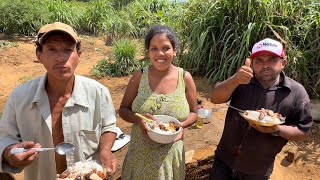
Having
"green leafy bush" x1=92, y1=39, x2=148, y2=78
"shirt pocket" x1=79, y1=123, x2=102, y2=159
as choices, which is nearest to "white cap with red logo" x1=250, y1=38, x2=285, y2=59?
"shirt pocket" x1=79, y1=123, x2=102, y2=159

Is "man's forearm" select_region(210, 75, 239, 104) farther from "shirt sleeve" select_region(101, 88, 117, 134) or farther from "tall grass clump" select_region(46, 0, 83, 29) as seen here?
"tall grass clump" select_region(46, 0, 83, 29)

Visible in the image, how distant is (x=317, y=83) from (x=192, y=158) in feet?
9.35

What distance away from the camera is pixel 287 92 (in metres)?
1.88

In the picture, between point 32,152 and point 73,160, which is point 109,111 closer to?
point 73,160

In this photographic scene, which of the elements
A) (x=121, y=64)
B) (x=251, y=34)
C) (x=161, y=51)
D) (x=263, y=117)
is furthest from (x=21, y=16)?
(x=263, y=117)

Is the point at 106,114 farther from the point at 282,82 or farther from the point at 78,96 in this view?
the point at 282,82

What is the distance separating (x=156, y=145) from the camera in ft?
6.59

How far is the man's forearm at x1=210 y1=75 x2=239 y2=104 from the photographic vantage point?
1.88 metres

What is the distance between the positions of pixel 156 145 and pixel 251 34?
143 inches

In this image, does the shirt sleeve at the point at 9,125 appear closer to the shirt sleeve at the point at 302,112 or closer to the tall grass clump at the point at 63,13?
the shirt sleeve at the point at 302,112

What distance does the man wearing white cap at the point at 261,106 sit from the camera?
1.85 m

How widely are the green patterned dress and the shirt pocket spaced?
39cm

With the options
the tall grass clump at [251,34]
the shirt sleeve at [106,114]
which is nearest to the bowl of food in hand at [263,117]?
the shirt sleeve at [106,114]

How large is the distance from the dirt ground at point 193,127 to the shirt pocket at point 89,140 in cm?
122
